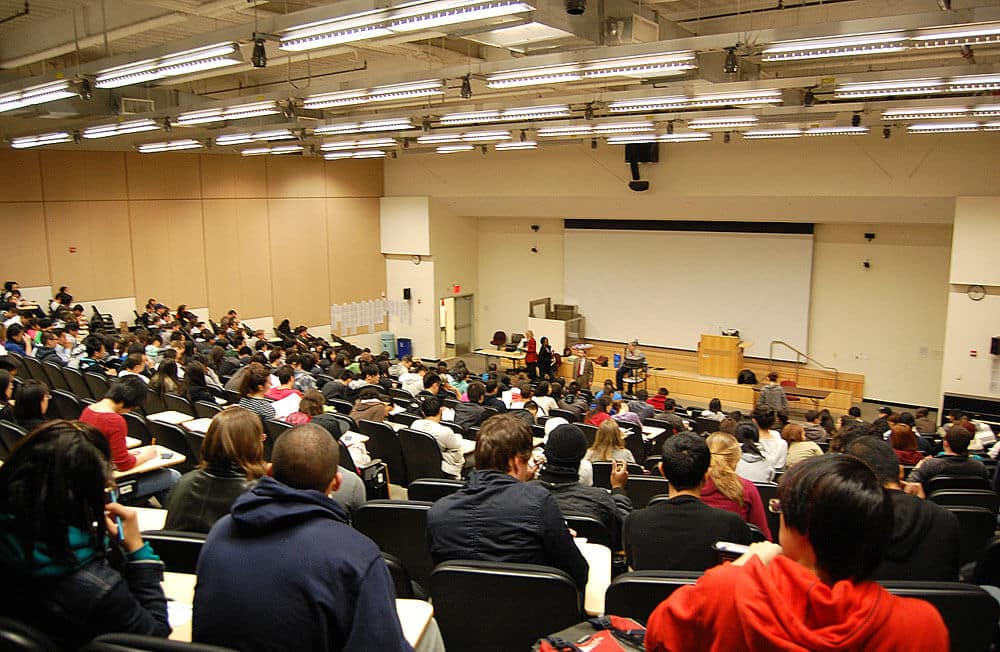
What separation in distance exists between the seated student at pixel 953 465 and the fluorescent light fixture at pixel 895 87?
341 cm

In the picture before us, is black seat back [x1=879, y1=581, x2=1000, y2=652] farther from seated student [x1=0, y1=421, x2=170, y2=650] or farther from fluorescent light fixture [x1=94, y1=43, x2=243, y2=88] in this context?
fluorescent light fixture [x1=94, y1=43, x2=243, y2=88]

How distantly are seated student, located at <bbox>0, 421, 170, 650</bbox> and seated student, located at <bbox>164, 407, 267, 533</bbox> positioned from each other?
1.17 m

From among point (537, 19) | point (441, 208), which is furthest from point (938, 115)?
point (441, 208)

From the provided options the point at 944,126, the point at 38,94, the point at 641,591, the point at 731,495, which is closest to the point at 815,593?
the point at 641,591

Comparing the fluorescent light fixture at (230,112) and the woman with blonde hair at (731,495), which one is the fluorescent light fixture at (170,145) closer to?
the fluorescent light fixture at (230,112)

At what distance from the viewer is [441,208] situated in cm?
1780

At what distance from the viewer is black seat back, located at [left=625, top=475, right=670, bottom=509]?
5.09 m

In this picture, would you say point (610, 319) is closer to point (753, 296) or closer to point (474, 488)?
point (753, 296)

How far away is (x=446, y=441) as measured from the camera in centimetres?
602

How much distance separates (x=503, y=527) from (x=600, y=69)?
180 inches

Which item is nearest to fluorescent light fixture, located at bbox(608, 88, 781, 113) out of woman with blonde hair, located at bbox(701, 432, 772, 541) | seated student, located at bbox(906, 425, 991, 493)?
seated student, located at bbox(906, 425, 991, 493)

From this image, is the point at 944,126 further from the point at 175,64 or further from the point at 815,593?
the point at 815,593

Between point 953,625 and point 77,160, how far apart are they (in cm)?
1506

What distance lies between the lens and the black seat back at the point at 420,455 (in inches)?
230
